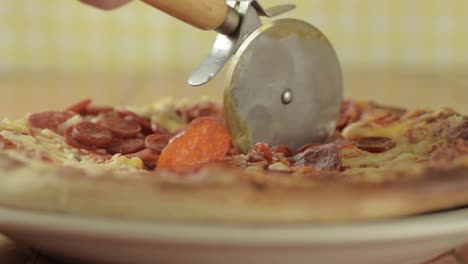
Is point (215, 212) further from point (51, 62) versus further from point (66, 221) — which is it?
point (51, 62)

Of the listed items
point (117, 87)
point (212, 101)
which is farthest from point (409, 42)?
point (212, 101)

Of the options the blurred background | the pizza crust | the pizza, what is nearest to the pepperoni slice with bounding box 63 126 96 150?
the pizza

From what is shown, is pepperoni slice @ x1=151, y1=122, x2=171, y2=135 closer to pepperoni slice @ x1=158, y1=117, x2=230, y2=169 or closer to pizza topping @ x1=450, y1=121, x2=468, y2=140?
pepperoni slice @ x1=158, y1=117, x2=230, y2=169

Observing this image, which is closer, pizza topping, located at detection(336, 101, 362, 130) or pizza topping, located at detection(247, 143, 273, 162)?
pizza topping, located at detection(247, 143, 273, 162)

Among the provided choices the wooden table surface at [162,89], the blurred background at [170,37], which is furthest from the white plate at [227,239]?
the blurred background at [170,37]

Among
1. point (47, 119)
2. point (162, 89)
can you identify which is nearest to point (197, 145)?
point (47, 119)

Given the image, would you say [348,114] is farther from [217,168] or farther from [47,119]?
[217,168]

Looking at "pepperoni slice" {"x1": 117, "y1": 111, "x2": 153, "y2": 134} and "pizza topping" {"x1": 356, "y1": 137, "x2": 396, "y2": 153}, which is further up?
"pizza topping" {"x1": 356, "y1": 137, "x2": 396, "y2": 153}

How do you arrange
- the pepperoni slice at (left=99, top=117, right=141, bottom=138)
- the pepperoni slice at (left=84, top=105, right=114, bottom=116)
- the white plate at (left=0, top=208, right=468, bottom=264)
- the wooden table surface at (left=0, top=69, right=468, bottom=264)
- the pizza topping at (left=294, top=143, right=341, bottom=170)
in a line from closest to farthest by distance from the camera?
the white plate at (left=0, top=208, right=468, bottom=264)
the pizza topping at (left=294, top=143, right=341, bottom=170)
the pepperoni slice at (left=99, top=117, right=141, bottom=138)
the pepperoni slice at (left=84, top=105, right=114, bottom=116)
the wooden table surface at (left=0, top=69, right=468, bottom=264)
